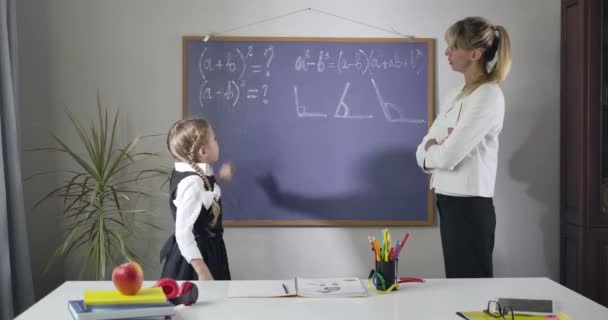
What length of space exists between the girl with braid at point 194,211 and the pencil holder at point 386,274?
74 cm

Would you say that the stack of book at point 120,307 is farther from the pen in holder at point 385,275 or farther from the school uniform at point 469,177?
the school uniform at point 469,177

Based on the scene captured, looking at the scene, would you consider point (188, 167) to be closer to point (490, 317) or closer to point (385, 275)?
point (385, 275)

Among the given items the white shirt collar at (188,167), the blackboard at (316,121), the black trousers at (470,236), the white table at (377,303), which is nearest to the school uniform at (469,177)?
the black trousers at (470,236)

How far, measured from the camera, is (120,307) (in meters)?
1.54

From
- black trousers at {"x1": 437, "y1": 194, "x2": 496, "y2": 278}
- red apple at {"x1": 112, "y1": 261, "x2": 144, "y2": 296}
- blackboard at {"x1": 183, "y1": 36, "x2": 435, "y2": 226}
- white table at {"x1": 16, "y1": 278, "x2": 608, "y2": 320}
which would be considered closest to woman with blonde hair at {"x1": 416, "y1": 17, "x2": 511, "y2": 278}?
black trousers at {"x1": 437, "y1": 194, "x2": 496, "y2": 278}

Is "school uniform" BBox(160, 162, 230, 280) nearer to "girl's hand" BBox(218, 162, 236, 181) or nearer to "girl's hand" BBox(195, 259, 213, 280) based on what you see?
"girl's hand" BBox(195, 259, 213, 280)

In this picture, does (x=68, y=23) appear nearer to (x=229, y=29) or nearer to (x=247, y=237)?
(x=229, y=29)

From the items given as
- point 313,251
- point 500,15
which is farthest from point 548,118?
point 313,251

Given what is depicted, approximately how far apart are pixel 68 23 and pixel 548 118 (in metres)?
2.60

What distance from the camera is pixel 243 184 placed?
3.58 m

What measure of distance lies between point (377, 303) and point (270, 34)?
2.13 metres

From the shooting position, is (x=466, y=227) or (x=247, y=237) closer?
(x=466, y=227)

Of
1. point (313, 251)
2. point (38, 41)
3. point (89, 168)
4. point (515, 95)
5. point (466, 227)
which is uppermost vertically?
point (38, 41)

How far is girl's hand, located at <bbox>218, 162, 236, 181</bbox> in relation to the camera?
3254 millimetres
